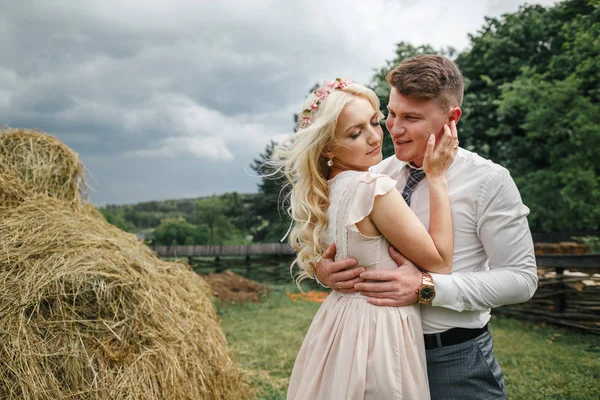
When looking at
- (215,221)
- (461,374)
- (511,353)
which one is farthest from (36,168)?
(215,221)

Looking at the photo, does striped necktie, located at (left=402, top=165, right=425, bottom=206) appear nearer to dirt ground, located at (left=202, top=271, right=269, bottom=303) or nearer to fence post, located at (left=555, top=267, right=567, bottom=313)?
fence post, located at (left=555, top=267, right=567, bottom=313)

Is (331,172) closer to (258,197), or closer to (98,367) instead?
(98,367)

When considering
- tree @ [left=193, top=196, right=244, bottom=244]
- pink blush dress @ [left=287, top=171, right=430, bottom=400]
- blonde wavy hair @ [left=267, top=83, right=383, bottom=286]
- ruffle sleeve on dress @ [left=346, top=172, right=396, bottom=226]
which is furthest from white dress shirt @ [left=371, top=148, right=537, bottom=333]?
tree @ [left=193, top=196, right=244, bottom=244]

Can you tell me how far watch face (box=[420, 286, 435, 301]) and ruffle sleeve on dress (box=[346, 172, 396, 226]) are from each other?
1.41ft

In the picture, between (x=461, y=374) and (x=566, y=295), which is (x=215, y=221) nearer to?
(x=566, y=295)

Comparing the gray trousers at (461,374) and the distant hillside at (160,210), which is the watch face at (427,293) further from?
the distant hillside at (160,210)

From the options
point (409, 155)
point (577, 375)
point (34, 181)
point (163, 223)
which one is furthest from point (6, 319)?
point (163, 223)

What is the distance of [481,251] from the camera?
7.79 ft

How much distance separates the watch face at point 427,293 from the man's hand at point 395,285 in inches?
1.2

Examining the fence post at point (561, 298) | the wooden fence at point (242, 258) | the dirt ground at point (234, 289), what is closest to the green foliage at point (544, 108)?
the fence post at point (561, 298)

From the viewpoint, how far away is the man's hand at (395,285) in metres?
2.19

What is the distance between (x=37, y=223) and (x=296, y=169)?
299cm

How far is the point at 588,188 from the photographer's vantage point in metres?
14.5

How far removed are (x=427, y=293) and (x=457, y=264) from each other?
0.90 feet
